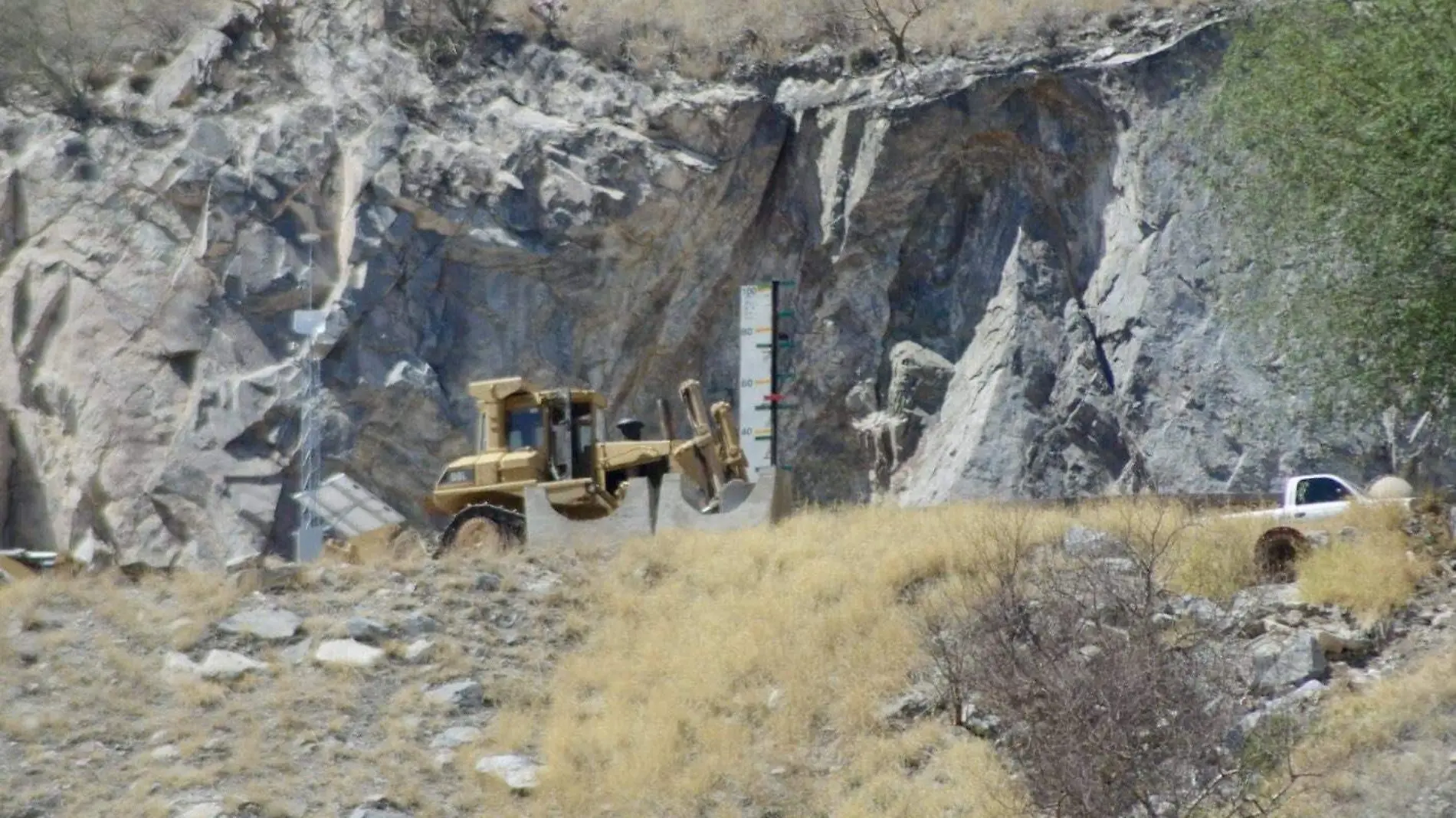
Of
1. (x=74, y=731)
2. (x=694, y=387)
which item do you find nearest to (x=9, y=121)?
(x=694, y=387)

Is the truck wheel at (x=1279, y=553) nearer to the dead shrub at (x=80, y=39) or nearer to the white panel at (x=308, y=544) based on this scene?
the white panel at (x=308, y=544)

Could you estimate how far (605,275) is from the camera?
36.4 meters

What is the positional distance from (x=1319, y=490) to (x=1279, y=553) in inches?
306

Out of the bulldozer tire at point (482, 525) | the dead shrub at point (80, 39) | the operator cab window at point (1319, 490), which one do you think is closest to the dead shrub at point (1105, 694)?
the bulldozer tire at point (482, 525)

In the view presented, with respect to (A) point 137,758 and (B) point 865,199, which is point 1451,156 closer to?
(A) point 137,758

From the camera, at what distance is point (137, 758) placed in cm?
1659

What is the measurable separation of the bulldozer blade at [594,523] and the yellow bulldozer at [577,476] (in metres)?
0.01

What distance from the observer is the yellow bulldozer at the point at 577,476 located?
76.0 ft

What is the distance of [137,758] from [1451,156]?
12.9m

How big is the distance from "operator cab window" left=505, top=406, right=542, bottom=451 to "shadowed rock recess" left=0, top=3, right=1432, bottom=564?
9.13 metres

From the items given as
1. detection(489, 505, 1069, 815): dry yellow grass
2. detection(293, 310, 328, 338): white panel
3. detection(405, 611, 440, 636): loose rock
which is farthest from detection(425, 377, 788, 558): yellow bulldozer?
detection(293, 310, 328, 338): white panel

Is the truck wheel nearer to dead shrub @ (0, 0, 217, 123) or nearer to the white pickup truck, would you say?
the white pickup truck

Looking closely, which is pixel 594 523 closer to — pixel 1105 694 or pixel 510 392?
pixel 510 392

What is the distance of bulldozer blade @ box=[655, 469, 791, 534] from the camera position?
2266 cm
